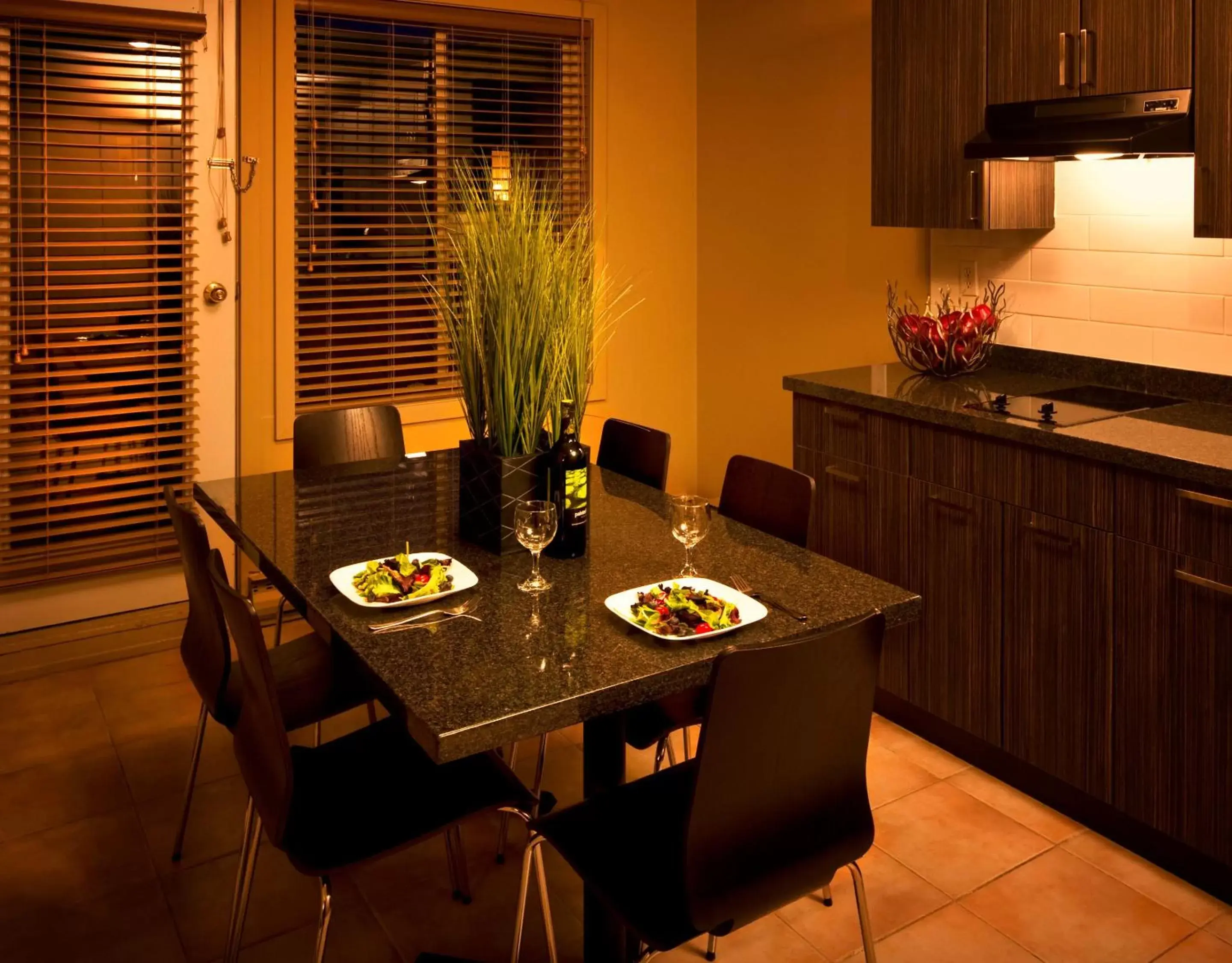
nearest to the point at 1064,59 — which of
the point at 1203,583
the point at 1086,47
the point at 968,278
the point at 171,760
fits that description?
the point at 1086,47

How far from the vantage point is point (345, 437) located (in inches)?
139

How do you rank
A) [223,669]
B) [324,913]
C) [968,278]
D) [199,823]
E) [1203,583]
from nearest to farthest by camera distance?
[324,913], [223,669], [1203,583], [199,823], [968,278]

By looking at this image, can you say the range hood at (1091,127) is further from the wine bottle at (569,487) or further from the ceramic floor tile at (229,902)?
the ceramic floor tile at (229,902)

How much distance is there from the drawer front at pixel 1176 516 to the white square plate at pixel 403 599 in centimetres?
150

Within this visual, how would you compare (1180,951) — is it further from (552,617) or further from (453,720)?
(453,720)

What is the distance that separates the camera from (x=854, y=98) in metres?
4.42

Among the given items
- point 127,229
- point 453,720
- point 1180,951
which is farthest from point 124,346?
point 1180,951

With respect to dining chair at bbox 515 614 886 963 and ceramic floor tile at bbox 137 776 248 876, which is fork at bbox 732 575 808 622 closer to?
dining chair at bbox 515 614 886 963

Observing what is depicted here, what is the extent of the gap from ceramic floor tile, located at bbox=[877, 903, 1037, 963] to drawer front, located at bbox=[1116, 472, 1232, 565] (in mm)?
930

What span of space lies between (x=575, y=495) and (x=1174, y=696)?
1.46 m

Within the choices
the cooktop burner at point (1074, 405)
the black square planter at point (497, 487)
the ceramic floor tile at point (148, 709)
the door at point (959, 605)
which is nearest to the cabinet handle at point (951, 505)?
the door at point (959, 605)

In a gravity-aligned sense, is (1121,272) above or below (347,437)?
above

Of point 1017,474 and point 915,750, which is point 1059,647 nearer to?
point 1017,474

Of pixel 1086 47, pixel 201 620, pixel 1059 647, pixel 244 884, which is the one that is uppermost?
pixel 1086 47
